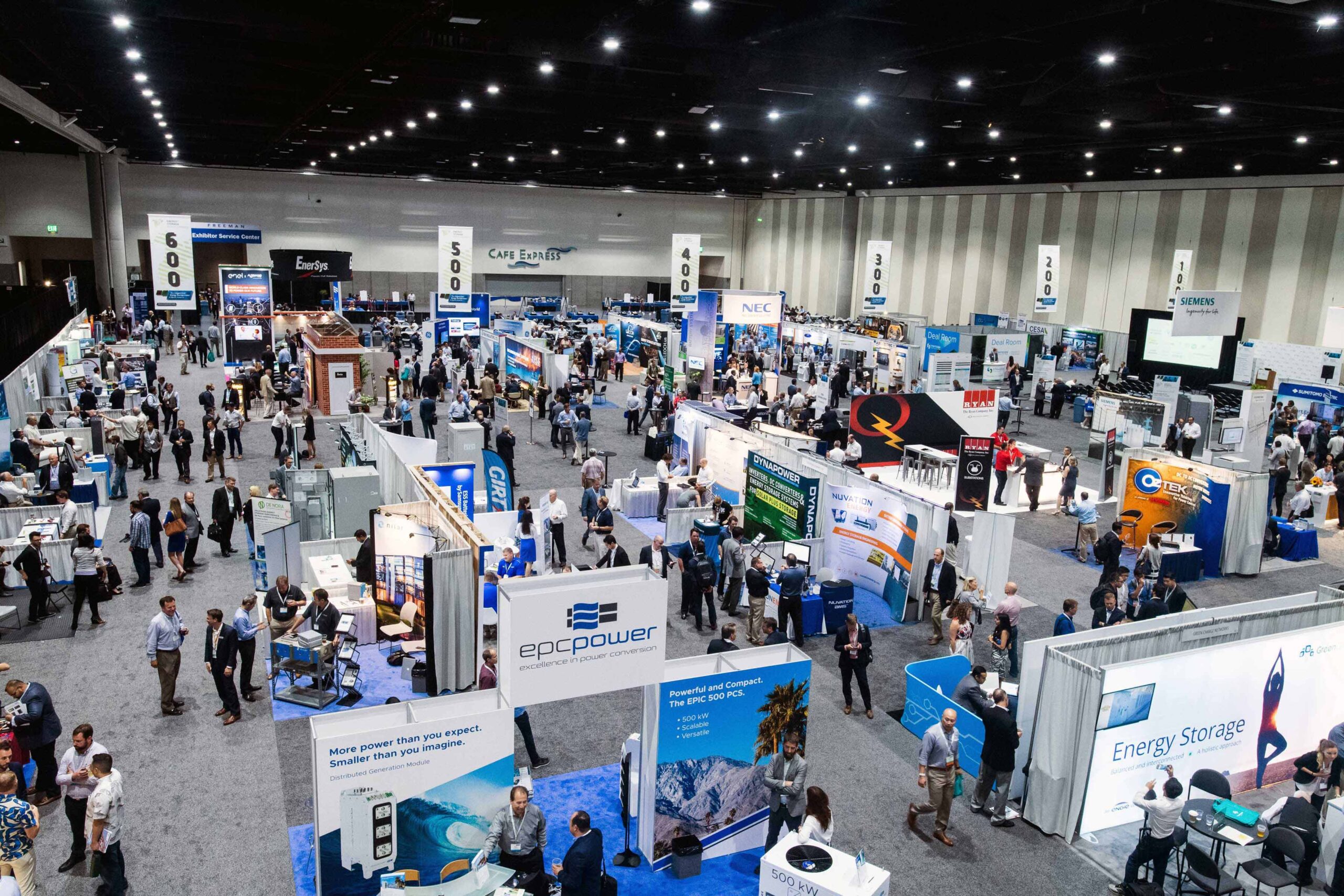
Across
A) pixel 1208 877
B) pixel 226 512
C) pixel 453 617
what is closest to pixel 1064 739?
pixel 1208 877

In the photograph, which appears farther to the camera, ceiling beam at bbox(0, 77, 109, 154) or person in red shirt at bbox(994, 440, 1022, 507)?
ceiling beam at bbox(0, 77, 109, 154)

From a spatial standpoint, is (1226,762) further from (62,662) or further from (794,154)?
(794,154)

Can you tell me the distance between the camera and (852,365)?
3247 cm

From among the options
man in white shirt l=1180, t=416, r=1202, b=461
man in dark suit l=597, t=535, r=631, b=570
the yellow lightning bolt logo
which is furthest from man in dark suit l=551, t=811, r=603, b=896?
man in white shirt l=1180, t=416, r=1202, b=461

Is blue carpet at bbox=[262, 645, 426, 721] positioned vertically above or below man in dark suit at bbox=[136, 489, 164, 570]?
below

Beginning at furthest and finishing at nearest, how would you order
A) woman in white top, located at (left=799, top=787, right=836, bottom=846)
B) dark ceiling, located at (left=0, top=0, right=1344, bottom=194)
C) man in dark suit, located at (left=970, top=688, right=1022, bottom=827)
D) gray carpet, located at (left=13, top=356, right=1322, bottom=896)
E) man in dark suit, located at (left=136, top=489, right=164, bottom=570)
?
man in dark suit, located at (left=136, top=489, right=164, bottom=570), dark ceiling, located at (left=0, top=0, right=1344, bottom=194), man in dark suit, located at (left=970, top=688, right=1022, bottom=827), gray carpet, located at (left=13, top=356, right=1322, bottom=896), woman in white top, located at (left=799, top=787, right=836, bottom=846)

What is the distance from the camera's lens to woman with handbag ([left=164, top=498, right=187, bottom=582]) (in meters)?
12.8

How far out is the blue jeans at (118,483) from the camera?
55.0 feet

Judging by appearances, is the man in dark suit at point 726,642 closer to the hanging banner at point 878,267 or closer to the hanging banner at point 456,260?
the hanging banner at point 456,260

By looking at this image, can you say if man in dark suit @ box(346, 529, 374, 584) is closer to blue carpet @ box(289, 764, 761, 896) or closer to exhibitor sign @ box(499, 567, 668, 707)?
blue carpet @ box(289, 764, 761, 896)

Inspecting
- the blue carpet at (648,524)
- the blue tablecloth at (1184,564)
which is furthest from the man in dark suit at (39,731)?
the blue tablecloth at (1184,564)

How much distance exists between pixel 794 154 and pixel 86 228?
104 feet

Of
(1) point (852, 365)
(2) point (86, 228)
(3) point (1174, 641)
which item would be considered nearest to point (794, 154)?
(1) point (852, 365)

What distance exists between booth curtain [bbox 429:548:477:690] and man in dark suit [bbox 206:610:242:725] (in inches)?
74.0
